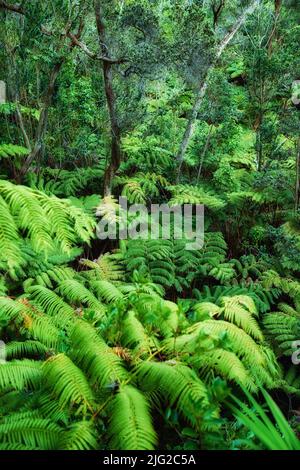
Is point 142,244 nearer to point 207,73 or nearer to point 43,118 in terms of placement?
point 43,118

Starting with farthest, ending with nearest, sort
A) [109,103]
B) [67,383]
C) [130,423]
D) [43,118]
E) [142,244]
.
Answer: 1. [43,118]
2. [109,103]
3. [142,244]
4. [67,383]
5. [130,423]

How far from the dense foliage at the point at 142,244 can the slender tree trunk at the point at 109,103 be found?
1.0 inches

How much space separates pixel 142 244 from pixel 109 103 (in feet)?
6.31

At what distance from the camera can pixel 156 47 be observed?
5.44 meters

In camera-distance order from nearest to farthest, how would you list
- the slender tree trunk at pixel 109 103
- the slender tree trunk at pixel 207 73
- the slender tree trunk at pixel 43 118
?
the slender tree trunk at pixel 109 103 → the slender tree trunk at pixel 43 118 → the slender tree trunk at pixel 207 73

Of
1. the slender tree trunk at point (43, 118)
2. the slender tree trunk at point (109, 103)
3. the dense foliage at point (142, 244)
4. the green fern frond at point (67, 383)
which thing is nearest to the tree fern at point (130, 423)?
the dense foliage at point (142, 244)

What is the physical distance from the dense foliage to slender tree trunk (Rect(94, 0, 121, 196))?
0.03 metres

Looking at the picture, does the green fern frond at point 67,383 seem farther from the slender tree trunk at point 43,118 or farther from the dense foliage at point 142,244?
the slender tree trunk at point 43,118

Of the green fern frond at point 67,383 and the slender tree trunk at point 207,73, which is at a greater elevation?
the slender tree trunk at point 207,73

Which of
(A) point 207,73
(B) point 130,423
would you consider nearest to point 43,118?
(A) point 207,73

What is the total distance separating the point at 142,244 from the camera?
17.7ft

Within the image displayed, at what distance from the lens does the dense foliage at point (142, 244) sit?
7.68 feet
